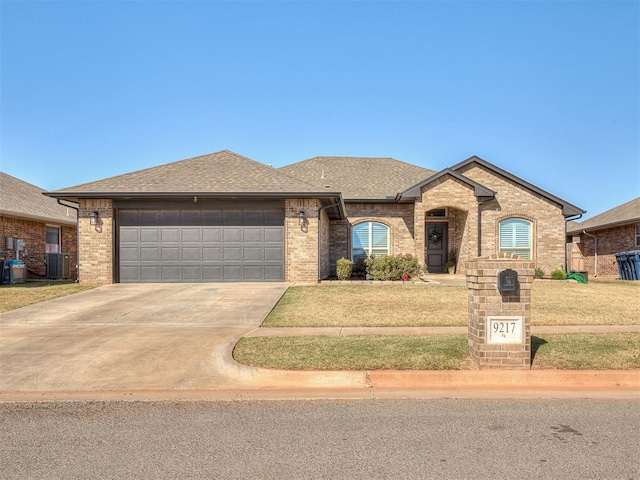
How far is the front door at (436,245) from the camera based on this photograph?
70.9ft

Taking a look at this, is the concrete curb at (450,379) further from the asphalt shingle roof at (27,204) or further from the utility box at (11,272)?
the asphalt shingle roof at (27,204)

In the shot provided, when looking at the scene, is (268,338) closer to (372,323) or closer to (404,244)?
(372,323)

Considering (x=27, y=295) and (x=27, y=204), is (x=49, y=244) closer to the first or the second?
(x=27, y=204)

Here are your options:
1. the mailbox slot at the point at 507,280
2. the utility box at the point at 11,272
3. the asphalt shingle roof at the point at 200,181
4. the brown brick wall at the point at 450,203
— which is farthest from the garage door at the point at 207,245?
the mailbox slot at the point at 507,280

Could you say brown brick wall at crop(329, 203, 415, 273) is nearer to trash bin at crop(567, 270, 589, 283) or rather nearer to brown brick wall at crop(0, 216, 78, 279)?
trash bin at crop(567, 270, 589, 283)

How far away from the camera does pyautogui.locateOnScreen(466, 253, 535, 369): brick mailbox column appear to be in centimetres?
548

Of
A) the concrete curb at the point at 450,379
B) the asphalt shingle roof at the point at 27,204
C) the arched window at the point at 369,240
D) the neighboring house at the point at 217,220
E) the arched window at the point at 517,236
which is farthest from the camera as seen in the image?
the arched window at the point at 517,236

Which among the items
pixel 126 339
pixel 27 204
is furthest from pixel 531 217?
pixel 27 204

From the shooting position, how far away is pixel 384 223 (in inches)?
801

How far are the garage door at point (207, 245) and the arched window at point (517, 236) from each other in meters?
11.2

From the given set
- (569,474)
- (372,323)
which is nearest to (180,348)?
(372,323)

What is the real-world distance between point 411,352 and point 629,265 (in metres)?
18.7

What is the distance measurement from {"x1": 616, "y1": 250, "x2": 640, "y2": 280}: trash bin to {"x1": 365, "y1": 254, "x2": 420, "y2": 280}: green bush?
34.2ft

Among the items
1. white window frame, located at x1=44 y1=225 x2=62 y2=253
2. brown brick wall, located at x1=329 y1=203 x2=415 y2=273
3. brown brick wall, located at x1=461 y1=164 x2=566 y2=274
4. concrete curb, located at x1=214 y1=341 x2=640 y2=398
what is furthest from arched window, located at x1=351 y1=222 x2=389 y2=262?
concrete curb, located at x1=214 y1=341 x2=640 y2=398
